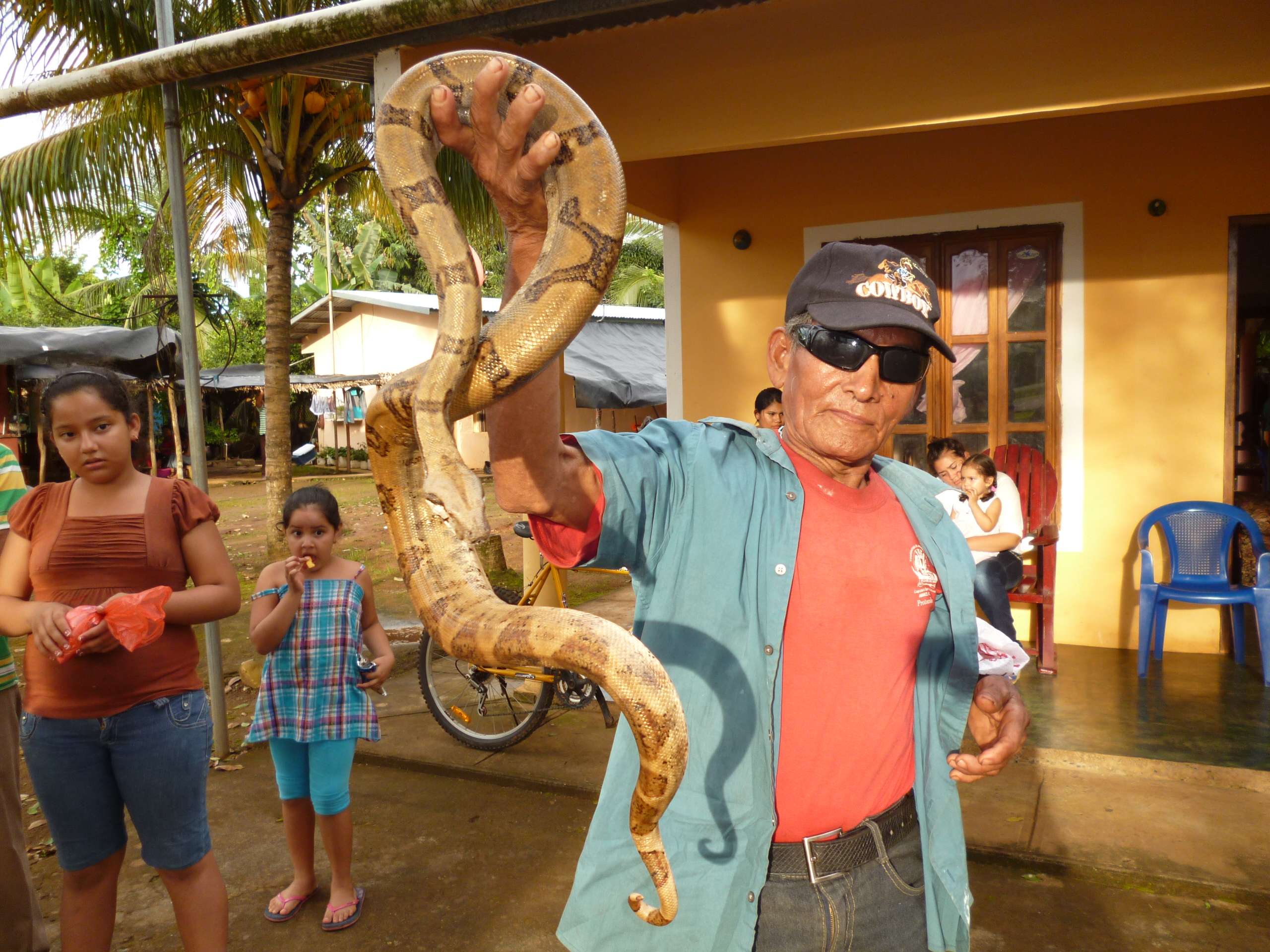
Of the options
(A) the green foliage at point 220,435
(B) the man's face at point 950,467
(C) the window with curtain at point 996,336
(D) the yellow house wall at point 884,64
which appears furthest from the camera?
(A) the green foliage at point 220,435

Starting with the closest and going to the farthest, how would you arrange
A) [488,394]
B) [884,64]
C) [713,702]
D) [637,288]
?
1. [488,394]
2. [713,702]
3. [884,64]
4. [637,288]

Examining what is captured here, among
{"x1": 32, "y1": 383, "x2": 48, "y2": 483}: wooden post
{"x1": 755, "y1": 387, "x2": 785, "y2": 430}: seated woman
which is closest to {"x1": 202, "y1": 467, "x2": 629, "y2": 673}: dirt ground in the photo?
{"x1": 755, "y1": 387, "x2": 785, "y2": 430}: seated woman

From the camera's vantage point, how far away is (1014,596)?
20.1 ft

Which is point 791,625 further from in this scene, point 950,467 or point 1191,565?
point 1191,565

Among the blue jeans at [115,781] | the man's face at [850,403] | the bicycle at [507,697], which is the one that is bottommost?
the bicycle at [507,697]

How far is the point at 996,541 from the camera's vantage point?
572 cm

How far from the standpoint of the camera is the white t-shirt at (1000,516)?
573 centimetres

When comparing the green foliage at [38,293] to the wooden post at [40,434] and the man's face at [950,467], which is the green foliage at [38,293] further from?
the man's face at [950,467]

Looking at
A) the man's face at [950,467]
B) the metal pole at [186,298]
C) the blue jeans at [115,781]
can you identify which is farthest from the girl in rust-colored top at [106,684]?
the man's face at [950,467]

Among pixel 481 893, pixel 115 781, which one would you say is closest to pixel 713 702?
pixel 115 781

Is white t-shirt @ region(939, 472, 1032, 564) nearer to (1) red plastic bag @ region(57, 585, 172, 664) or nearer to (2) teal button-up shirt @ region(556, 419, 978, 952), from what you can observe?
(2) teal button-up shirt @ region(556, 419, 978, 952)

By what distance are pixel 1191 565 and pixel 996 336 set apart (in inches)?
83.8

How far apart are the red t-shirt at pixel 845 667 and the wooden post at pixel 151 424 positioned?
41.2 ft

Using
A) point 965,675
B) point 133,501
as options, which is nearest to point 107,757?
point 133,501
